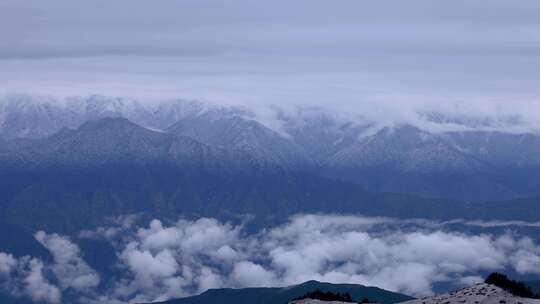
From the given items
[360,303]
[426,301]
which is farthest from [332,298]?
[426,301]

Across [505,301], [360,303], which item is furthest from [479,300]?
[360,303]

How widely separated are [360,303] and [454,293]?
13.5 meters

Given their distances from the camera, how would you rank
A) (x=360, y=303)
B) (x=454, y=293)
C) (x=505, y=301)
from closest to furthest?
(x=505, y=301) < (x=454, y=293) < (x=360, y=303)

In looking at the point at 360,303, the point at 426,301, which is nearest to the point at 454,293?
the point at 426,301

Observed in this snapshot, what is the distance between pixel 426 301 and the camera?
127188 millimetres

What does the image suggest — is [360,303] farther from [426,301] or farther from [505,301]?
[505,301]

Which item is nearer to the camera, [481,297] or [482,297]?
[482,297]

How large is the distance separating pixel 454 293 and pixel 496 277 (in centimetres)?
520

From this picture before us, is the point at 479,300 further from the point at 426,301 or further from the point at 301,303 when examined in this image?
the point at 301,303

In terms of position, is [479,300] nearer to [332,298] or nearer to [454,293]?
[454,293]

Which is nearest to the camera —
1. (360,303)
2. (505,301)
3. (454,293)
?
(505,301)

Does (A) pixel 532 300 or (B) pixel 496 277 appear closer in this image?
(A) pixel 532 300

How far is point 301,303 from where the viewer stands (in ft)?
434

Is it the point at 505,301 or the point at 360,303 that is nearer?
the point at 505,301
